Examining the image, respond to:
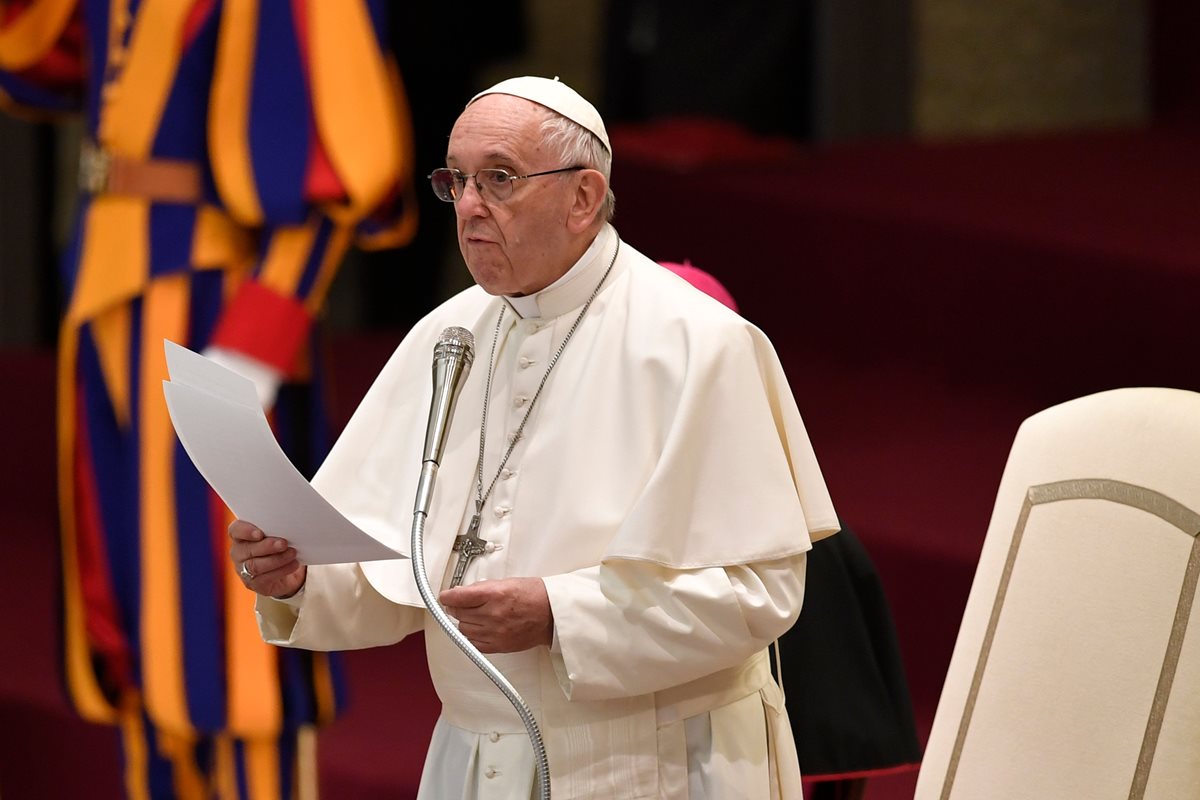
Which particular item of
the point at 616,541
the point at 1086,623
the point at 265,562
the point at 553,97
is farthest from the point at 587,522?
the point at 1086,623

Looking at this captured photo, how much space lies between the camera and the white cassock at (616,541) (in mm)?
2361

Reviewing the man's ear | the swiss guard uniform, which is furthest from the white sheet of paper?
the swiss guard uniform

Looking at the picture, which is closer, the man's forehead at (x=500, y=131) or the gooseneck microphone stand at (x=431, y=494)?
the gooseneck microphone stand at (x=431, y=494)

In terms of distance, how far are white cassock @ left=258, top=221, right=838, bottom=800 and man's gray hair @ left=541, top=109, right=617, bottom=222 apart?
12 cm

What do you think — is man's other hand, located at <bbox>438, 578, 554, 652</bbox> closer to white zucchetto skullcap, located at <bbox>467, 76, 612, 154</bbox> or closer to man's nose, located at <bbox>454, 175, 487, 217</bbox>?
man's nose, located at <bbox>454, 175, 487, 217</bbox>

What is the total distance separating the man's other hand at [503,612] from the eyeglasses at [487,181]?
46 cm

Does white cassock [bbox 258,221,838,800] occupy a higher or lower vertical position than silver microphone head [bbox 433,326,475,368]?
lower

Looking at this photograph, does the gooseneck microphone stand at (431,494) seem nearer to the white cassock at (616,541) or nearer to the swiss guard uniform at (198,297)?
the white cassock at (616,541)

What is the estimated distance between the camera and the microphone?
7.52 feet

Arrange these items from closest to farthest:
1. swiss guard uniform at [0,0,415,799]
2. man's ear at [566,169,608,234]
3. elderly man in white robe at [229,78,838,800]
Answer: elderly man in white robe at [229,78,838,800], man's ear at [566,169,608,234], swiss guard uniform at [0,0,415,799]

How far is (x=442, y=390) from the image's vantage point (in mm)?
2354

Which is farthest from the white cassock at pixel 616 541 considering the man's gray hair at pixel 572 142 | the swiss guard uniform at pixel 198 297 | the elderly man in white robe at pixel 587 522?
the swiss guard uniform at pixel 198 297

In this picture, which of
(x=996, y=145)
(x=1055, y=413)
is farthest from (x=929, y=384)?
(x=1055, y=413)

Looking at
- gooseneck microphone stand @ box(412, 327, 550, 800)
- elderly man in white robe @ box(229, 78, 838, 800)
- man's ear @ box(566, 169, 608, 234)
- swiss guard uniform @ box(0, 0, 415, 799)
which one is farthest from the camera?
swiss guard uniform @ box(0, 0, 415, 799)
